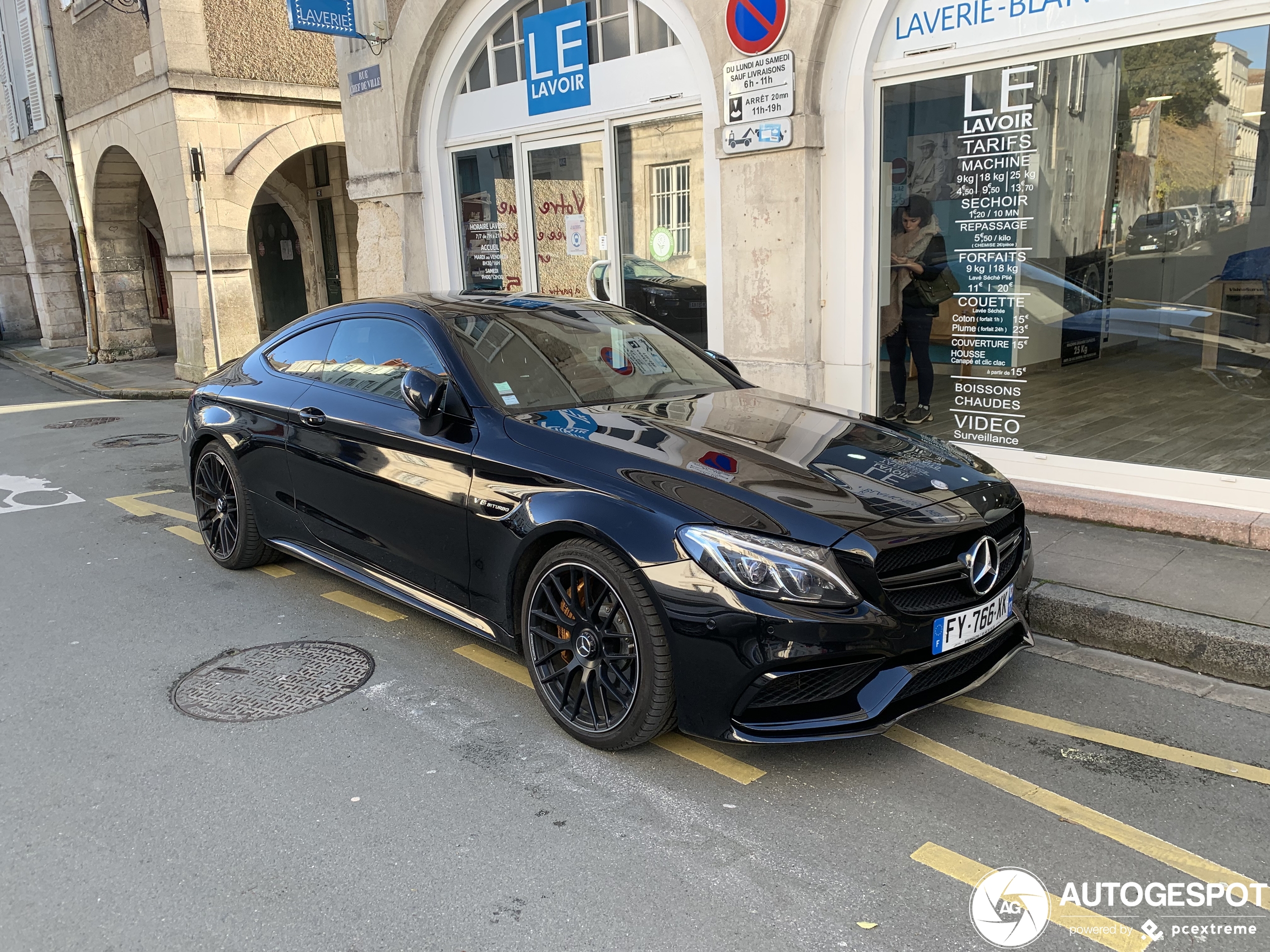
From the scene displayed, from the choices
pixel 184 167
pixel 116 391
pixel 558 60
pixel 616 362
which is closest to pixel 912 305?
pixel 616 362

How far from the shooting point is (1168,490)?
5793 mm

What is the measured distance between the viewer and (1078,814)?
10.0 feet

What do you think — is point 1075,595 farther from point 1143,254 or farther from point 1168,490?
point 1143,254

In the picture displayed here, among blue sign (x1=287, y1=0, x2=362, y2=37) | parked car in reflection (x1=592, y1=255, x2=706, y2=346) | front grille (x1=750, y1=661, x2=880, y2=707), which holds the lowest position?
front grille (x1=750, y1=661, x2=880, y2=707)

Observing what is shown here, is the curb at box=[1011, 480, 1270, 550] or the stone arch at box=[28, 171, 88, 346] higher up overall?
the stone arch at box=[28, 171, 88, 346]

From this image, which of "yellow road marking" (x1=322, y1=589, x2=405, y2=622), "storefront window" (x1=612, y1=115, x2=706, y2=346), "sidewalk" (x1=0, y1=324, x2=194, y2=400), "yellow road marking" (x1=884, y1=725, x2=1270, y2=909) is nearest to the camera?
"yellow road marking" (x1=884, y1=725, x2=1270, y2=909)

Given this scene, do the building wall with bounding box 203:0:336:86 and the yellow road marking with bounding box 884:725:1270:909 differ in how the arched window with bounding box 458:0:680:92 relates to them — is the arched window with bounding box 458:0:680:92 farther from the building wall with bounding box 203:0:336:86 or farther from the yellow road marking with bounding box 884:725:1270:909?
the building wall with bounding box 203:0:336:86

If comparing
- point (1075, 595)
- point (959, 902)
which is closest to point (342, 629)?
point (959, 902)

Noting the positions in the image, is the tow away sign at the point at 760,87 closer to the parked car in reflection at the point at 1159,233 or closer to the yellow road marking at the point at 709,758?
the parked car in reflection at the point at 1159,233

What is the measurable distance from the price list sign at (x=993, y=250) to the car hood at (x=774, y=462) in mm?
2717

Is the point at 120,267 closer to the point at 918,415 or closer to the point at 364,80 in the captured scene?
the point at 364,80

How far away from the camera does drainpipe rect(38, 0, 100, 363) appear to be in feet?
62.3

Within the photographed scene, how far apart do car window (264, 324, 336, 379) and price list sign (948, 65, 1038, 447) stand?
4.23 m

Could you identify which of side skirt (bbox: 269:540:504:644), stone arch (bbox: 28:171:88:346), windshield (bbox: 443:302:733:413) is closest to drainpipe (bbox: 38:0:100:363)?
stone arch (bbox: 28:171:88:346)
